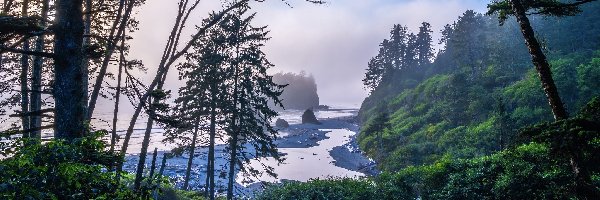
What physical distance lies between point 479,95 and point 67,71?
162 ft

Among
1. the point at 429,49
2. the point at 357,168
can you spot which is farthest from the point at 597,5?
the point at 357,168

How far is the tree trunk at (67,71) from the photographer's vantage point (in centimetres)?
594

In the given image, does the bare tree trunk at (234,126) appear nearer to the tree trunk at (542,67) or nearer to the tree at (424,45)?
the tree trunk at (542,67)

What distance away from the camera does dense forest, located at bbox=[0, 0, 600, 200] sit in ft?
16.0

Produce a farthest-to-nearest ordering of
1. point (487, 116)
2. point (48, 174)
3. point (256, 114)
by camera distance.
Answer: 1. point (487, 116)
2. point (256, 114)
3. point (48, 174)

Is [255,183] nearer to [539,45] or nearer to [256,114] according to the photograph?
[256,114]

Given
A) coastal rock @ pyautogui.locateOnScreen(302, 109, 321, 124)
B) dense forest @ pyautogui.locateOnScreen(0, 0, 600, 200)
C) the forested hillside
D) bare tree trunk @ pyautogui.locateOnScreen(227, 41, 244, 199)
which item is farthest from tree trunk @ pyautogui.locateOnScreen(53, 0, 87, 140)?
coastal rock @ pyautogui.locateOnScreen(302, 109, 321, 124)

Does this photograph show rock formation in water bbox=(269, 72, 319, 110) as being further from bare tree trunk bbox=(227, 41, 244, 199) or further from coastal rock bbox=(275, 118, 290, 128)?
bare tree trunk bbox=(227, 41, 244, 199)

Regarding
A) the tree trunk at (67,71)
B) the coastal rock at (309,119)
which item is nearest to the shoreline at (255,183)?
the coastal rock at (309,119)

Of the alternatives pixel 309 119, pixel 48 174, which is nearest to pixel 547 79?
pixel 48 174

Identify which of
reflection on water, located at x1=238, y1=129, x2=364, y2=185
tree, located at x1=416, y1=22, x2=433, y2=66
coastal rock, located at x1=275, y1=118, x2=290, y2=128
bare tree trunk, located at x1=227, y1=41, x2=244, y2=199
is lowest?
reflection on water, located at x1=238, y1=129, x2=364, y2=185

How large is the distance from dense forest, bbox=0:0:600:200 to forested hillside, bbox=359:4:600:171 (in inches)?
9.7

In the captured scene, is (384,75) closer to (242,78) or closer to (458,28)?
(458,28)

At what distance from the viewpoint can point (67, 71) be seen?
600cm
